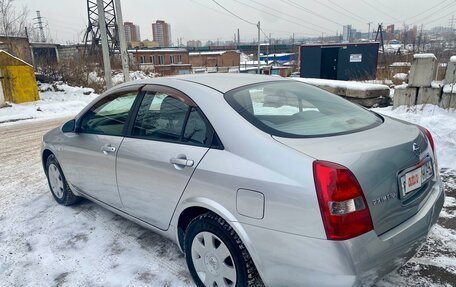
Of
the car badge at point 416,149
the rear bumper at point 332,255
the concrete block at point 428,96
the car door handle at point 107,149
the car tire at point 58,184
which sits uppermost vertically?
the car badge at point 416,149

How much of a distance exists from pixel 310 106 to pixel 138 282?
2002 mm

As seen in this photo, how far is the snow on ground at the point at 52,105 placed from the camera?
11.6 meters

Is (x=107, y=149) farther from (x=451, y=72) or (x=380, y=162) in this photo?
(x=451, y=72)

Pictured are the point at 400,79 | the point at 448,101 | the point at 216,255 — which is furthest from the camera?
the point at 400,79

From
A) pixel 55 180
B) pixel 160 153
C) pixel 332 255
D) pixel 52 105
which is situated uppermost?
pixel 160 153

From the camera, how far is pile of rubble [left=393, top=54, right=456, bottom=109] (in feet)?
21.3

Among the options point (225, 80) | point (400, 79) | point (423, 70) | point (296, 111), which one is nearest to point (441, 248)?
point (296, 111)

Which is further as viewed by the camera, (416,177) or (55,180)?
(55,180)

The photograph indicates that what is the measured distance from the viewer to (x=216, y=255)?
229 centimetres

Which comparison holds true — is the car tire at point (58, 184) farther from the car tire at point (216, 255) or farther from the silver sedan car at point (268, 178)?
the car tire at point (216, 255)

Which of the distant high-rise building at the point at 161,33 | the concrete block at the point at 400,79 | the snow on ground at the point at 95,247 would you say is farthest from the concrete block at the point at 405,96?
the distant high-rise building at the point at 161,33

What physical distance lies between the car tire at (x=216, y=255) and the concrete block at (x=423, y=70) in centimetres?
628

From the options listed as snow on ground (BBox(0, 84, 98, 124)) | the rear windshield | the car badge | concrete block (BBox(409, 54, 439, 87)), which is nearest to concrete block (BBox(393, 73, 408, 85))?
concrete block (BBox(409, 54, 439, 87))

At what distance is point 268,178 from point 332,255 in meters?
0.52
